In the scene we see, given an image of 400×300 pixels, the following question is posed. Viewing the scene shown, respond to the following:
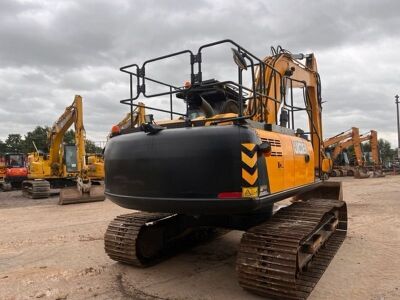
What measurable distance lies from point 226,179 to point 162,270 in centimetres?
215

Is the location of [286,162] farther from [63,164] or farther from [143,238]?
[63,164]

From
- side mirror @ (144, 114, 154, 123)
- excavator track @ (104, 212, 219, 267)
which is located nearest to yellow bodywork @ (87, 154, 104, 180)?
excavator track @ (104, 212, 219, 267)

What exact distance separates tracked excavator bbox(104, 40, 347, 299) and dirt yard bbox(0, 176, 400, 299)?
0.31 metres

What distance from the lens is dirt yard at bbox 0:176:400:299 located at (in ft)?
14.8

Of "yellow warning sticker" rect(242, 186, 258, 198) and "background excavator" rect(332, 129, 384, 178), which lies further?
"background excavator" rect(332, 129, 384, 178)

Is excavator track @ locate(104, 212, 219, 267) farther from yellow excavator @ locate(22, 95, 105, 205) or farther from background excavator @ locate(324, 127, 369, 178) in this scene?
background excavator @ locate(324, 127, 369, 178)

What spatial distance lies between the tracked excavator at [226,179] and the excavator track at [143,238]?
0.02 m

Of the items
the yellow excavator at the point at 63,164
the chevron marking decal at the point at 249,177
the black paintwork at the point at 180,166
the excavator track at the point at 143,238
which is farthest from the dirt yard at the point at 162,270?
the yellow excavator at the point at 63,164

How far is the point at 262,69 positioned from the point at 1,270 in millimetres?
4572

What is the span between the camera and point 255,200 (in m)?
3.88

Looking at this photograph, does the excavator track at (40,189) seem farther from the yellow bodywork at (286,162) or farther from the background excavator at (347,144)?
the background excavator at (347,144)

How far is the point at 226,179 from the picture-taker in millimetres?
3900

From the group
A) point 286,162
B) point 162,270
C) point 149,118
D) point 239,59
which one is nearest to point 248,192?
point 286,162

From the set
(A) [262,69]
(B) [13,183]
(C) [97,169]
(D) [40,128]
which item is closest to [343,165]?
(C) [97,169]
